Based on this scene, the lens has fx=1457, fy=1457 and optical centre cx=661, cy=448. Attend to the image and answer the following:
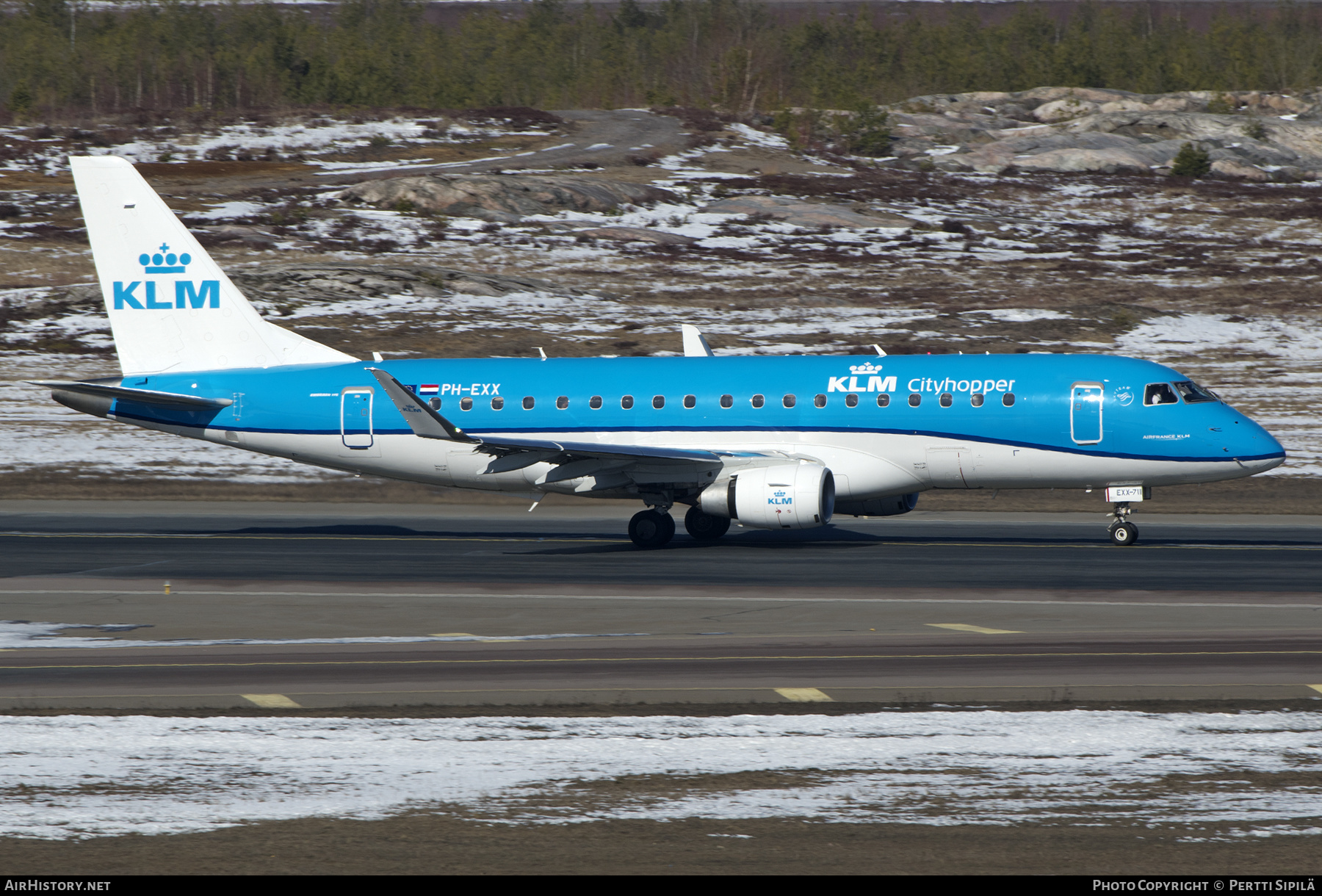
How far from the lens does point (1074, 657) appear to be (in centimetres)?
1931

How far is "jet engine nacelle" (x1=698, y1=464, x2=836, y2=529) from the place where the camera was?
99.7 feet

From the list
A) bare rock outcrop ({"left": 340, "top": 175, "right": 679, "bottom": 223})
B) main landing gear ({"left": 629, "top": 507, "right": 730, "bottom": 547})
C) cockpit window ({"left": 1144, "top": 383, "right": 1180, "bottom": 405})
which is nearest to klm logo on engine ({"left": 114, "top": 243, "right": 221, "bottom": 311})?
main landing gear ({"left": 629, "top": 507, "right": 730, "bottom": 547})

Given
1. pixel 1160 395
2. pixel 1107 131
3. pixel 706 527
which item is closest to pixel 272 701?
pixel 706 527

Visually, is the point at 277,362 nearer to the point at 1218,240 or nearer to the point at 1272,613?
the point at 1272,613

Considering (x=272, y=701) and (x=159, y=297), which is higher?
(x=159, y=297)

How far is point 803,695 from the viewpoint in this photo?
56.3ft

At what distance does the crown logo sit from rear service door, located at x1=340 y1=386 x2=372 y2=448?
18.4ft

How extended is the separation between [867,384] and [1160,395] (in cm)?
628

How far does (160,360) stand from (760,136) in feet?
289

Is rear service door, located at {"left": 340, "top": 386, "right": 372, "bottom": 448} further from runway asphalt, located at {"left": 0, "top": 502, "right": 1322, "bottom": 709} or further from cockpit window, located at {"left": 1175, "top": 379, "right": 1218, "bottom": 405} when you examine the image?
cockpit window, located at {"left": 1175, "top": 379, "right": 1218, "bottom": 405}

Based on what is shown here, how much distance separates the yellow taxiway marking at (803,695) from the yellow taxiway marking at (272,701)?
18.4ft

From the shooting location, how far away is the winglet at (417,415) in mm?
30500

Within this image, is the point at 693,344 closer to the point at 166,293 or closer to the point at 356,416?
the point at 356,416

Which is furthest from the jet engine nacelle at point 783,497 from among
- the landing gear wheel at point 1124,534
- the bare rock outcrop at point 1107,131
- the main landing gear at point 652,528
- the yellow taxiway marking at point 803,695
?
the bare rock outcrop at point 1107,131
